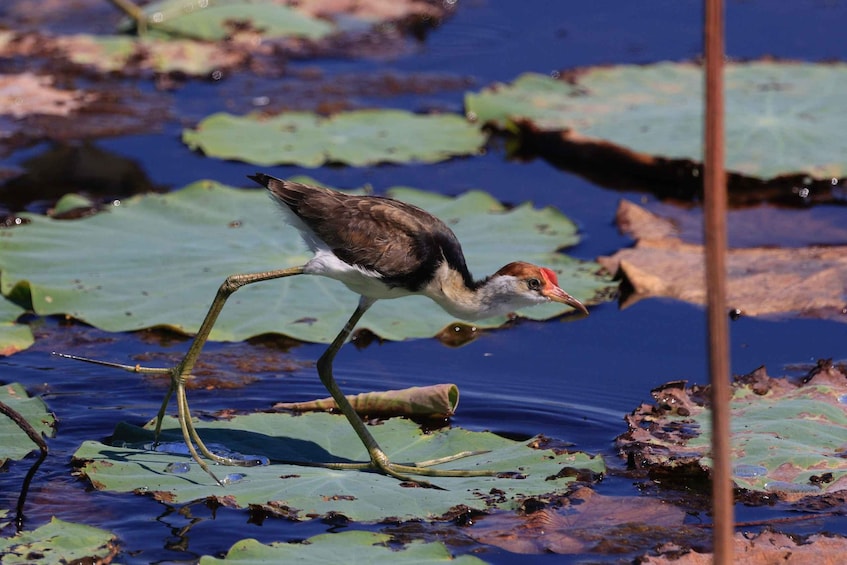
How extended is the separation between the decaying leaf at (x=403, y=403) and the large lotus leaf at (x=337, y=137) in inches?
113

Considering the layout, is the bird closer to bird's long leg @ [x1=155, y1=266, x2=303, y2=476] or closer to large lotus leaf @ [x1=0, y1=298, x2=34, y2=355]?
bird's long leg @ [x1=155, y1=266, x2=303, y2=476]

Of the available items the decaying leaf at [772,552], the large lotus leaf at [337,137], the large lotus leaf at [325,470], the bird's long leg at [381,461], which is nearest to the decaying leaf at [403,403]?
the large lotus leaf at [325,470]

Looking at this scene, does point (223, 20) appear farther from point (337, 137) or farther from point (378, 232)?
point (378, 232)

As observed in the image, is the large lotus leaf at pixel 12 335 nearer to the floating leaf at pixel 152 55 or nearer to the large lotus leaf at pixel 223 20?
the floating leaf at pixel 152 55

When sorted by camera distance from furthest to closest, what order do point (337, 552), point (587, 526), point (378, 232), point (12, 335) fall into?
point (12, 335) < point (378, 232) < point (587, 526) < point (337, 552)

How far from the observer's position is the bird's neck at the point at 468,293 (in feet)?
15.5

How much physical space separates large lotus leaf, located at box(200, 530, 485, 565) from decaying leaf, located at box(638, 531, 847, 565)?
61 cm

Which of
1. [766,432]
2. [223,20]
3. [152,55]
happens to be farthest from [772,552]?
[223,20]

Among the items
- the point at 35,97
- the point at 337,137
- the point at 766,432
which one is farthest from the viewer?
the point at 35,97

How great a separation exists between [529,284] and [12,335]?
233cm

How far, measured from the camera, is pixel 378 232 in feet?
15.6

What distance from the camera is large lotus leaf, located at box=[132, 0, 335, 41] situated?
10.3 m

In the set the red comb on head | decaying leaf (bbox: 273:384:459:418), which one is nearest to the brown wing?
the red comb on head

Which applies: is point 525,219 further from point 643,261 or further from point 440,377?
Result: point 440,377
